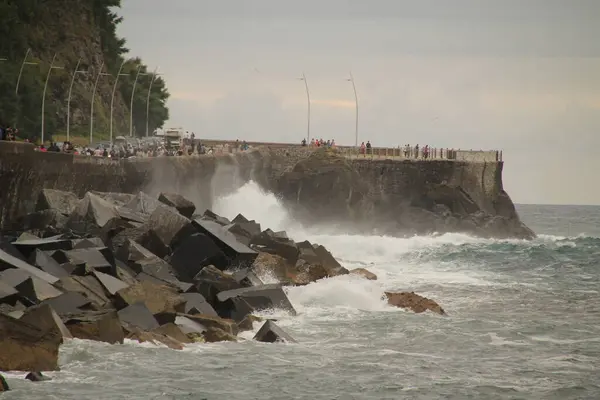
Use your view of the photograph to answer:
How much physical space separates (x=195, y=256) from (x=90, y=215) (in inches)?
152

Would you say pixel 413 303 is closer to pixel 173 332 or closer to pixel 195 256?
pixel 195 256

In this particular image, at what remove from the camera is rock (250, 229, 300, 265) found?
38719 millimetres

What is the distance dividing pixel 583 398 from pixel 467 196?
190ft

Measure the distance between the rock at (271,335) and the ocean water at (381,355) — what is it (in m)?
0.32

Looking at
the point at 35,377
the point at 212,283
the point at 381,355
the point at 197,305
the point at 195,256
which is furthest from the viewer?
the point at 195,256

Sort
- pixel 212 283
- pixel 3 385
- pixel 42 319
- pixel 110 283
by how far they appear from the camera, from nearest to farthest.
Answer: pixel 3 385 < pixel 42 319 < pixel 110 283 < pixel 212 283

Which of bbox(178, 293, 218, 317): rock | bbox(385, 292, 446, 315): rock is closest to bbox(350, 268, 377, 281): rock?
bbox(385, 292, 446, 315): rock

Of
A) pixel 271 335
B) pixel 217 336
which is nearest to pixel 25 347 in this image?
pixel 217 336

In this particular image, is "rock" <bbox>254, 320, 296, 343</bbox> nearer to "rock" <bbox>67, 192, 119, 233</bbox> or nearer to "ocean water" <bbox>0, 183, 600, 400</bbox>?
"ocean water" <bbox>0, 183, 600, 400</bbox>

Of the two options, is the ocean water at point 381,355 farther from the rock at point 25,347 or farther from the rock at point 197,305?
the rock at point 197,305

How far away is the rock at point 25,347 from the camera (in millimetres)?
20359

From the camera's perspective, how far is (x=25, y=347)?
2062cm

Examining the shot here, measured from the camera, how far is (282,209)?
73.3 metres

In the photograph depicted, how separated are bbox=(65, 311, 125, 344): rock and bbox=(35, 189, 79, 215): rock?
44.9 ft
